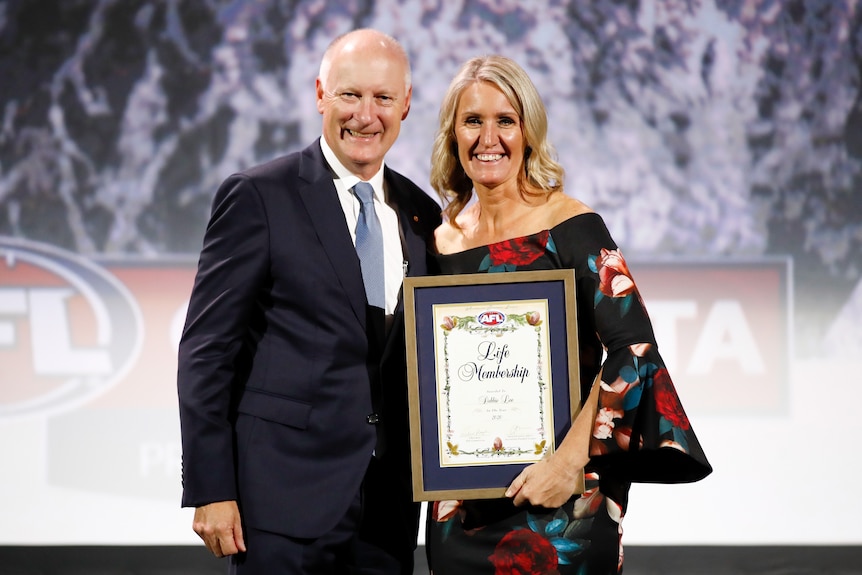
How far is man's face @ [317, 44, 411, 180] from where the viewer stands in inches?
84.4

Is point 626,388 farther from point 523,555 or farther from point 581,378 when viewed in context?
point 523,555

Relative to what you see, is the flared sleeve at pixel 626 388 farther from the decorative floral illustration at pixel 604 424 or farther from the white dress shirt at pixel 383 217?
the white dress shirt at pixel 383 217

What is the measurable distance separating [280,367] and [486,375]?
47 cm

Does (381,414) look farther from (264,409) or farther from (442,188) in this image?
(442,188)

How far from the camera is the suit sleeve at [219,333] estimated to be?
1979 mm

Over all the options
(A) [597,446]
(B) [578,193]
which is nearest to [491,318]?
(A) [597,446]

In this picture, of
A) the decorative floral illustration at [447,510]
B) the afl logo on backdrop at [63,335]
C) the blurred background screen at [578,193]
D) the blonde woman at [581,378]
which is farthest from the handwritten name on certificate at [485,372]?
the afl logo on backdrop at [63,335]

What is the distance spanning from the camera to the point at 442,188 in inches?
92.7

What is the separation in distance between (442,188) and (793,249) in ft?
7.30

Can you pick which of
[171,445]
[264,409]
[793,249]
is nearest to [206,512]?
[264,409]

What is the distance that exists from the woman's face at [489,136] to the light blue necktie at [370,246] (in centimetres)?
26

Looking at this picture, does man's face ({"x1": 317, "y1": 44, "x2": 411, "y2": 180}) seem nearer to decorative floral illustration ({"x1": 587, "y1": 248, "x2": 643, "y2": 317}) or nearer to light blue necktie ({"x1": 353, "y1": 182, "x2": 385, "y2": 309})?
light blue necktie ({"x1": 353, "y1": 182, "x2": 385, "y2": 309})

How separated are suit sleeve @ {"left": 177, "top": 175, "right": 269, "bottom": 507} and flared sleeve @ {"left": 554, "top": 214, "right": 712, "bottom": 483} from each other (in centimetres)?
69

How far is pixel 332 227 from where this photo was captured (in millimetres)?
2064
